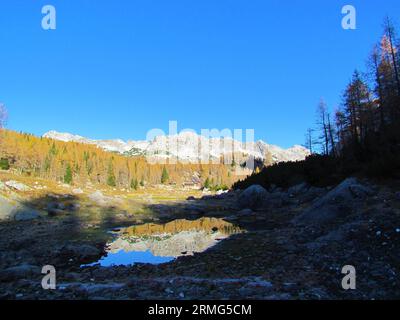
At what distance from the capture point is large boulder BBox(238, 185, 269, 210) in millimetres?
50625

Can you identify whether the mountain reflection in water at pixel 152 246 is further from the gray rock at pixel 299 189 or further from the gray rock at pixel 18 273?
the gray rock at pixel 299 189

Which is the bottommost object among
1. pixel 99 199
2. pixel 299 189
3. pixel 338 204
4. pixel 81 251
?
pixel 81 251

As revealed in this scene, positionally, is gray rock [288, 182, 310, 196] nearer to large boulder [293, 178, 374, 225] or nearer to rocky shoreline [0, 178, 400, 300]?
large boulder [293, 178, 374, 225]

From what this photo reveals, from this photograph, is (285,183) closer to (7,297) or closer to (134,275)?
(134,275)

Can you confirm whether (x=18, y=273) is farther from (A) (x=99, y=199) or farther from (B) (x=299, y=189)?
(A) (x=99, y=199)

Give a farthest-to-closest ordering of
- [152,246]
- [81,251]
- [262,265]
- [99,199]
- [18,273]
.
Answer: [99,199] → [152,246] → [81,251] → [262,265] → [18,273]

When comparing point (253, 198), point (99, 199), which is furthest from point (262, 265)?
point (99, 199)

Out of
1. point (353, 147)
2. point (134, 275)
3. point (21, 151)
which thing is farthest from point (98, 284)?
point (21, 151)

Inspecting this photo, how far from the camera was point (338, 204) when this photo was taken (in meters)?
23.7

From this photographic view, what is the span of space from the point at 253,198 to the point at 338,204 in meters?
28.5

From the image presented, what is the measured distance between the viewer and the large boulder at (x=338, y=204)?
74.3 ft

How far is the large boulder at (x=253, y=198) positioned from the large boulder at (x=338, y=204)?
24.0m

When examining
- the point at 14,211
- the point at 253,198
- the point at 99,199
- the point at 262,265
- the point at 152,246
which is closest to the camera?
the point at 262,265

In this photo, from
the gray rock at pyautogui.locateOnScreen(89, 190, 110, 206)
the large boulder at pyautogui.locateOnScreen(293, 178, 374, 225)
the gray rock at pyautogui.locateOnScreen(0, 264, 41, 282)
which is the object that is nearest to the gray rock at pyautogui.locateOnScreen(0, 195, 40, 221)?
the gray rock at pyautogui.locateOnScreen(89, 190, 110, 206)
